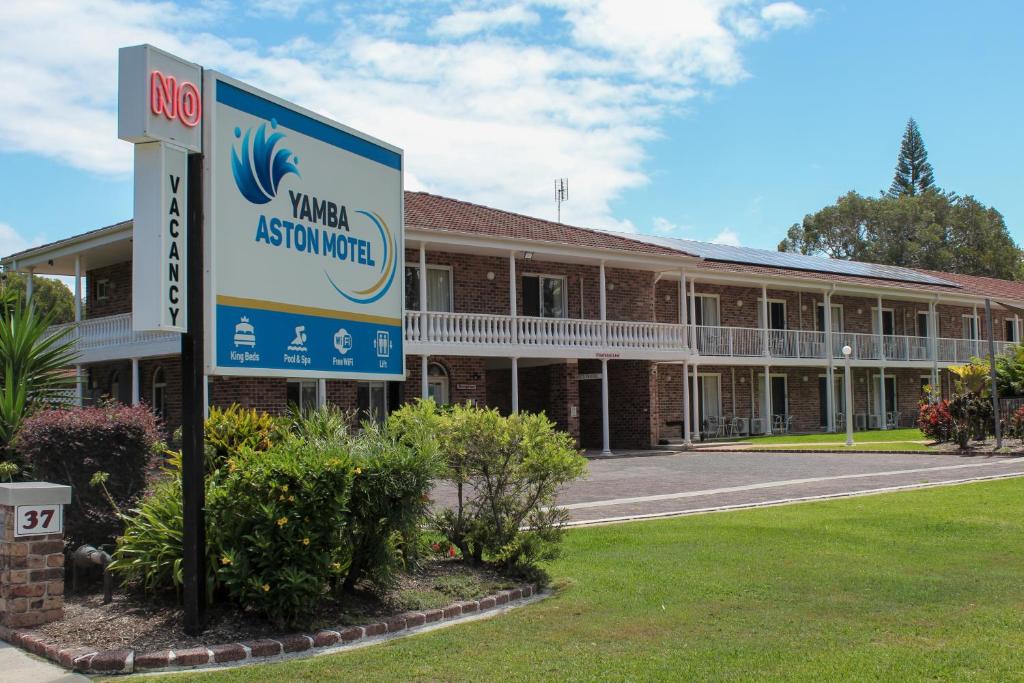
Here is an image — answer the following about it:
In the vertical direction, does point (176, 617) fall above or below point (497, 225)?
below

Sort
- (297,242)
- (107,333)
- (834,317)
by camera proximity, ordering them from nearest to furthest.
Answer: (297,242) < (107,333) < (834,317)

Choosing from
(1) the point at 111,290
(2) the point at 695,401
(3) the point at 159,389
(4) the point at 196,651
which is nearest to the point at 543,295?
(2) the point at 695,401

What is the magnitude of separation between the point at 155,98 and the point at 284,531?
309 centimetres

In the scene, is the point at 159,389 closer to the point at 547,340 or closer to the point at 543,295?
the point at 547,340

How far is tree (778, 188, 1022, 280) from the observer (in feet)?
228

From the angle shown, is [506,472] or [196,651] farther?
[506,472]

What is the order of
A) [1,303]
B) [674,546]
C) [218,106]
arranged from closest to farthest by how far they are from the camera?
[218,106] → [674,546] → [1,303]

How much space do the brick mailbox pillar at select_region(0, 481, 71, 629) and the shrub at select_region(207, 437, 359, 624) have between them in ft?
4.05

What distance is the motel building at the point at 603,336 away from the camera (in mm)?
24047

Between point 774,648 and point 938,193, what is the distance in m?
75.2

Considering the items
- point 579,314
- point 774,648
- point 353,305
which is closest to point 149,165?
point 353,305

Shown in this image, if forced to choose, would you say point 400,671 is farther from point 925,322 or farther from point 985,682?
point 925,322

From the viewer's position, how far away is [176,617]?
7012 mm

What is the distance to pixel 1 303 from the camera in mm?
13445
